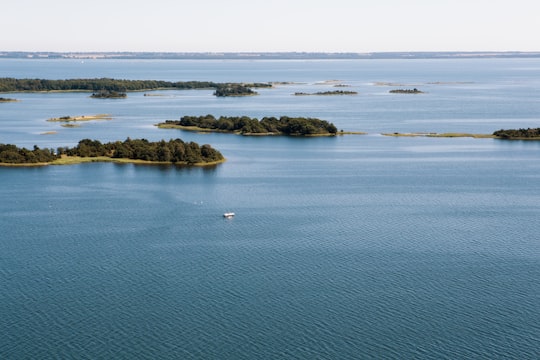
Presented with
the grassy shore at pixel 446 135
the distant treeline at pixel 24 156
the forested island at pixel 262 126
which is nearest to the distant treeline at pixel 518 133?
the grassy shore at pixel 446 135

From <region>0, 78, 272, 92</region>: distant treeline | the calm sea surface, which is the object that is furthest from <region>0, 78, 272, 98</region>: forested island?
the calm sea surface

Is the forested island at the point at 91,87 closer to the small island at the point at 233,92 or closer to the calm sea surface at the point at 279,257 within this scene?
the small island at the point at 233,92

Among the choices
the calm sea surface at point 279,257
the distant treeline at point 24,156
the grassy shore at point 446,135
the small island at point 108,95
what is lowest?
the calm sea surface at point 279,257

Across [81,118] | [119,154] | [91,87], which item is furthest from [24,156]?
[91,87]

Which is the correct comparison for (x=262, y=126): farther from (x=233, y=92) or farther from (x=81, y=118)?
(x=233, y=92)

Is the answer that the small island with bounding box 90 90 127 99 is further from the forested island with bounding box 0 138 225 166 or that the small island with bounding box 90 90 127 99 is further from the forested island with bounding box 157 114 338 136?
the forested island with bounding box 0 138 225 166
